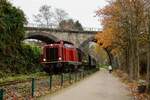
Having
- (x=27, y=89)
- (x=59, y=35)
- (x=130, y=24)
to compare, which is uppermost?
(x=130, y=24)

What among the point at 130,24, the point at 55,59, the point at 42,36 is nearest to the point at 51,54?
the point at 55,59

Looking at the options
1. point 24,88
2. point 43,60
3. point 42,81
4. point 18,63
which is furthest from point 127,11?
point 24,88

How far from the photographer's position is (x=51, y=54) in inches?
1620

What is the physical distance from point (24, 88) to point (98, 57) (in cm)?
14243

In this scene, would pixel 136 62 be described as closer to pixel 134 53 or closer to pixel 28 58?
pixel 134 53

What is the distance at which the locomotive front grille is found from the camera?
40.9 metres

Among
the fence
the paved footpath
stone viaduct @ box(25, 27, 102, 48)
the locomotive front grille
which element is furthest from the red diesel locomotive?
stone viaduct @ box(25, 27, 102, 48)

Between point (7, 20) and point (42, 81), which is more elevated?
point (7, 20)

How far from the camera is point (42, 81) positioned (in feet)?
80.9

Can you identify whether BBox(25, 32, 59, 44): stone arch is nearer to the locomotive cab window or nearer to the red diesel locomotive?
the red diesel locomotive

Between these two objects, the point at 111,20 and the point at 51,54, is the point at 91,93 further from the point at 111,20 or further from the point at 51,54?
the point at 111,20

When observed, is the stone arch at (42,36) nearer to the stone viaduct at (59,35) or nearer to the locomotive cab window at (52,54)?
the stone viaduct at (59,35)

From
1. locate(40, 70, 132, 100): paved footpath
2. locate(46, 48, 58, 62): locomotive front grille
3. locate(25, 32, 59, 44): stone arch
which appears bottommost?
locate(40, 70, 132, 100): paved footpath

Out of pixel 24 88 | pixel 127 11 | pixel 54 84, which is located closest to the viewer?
pixel 24 88
